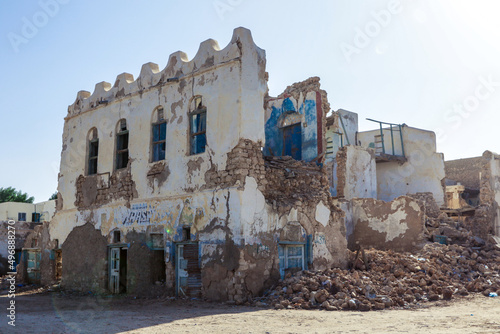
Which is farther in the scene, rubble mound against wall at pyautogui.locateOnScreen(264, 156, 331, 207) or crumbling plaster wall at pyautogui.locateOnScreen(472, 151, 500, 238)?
crumbling plaster wall at pyautogui.locateOnScreen(472, 151, 500, 238)

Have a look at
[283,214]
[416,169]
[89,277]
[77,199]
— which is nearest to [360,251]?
[283,214]

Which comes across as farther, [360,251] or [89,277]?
[89,277]

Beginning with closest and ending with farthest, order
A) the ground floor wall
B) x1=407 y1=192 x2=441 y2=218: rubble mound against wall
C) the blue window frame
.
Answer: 1. the ground floor wall
2. the blue window frame
3. x1=407 y1=192 x2=441 y2=218: rubble mound against wall

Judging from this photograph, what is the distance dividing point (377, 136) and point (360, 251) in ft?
49.6

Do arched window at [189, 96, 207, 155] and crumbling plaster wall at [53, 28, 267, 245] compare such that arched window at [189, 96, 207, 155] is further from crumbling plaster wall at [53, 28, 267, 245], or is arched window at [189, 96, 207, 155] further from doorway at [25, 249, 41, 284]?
doorway at [25, 249, 41, 284]

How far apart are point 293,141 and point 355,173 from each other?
833 centimetres

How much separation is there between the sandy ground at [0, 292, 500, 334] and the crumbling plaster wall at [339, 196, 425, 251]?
4495mm

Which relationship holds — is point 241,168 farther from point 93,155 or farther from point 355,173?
point 355,173

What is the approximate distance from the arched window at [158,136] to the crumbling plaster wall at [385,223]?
6.17 meters

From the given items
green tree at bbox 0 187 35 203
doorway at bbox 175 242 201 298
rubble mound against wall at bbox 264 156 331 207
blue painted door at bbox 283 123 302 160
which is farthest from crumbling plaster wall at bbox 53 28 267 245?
green tree at bbox 0 187 35 203

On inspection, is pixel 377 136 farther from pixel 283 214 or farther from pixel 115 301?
pixel 115 301

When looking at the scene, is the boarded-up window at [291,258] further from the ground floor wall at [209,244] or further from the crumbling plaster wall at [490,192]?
the crumbling plaster wall at [490,192]

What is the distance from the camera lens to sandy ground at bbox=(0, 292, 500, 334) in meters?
7.17

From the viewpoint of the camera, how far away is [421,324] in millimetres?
7348
